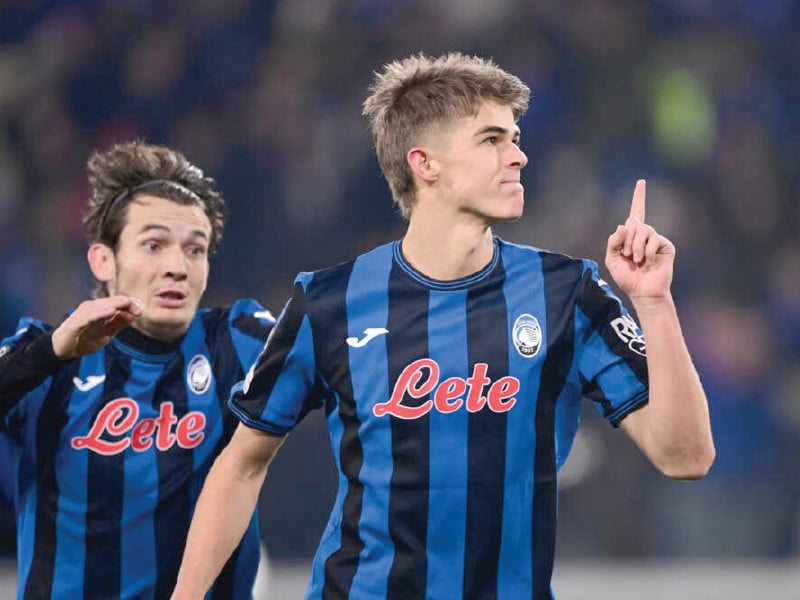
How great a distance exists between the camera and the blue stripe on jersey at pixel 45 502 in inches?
143

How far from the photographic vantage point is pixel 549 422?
2926 mm

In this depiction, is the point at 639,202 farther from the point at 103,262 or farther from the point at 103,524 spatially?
the point at 103,262

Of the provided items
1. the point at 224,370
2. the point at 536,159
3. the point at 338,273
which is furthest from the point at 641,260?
the point at 536,159

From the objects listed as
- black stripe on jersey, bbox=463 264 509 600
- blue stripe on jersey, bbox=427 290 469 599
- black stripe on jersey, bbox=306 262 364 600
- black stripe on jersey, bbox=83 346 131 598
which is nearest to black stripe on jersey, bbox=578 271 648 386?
black stripe on jersey, bbox=463 264 509 600

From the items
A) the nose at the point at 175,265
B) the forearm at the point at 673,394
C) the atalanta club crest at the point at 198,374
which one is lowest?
the forearm at the point at 673,394

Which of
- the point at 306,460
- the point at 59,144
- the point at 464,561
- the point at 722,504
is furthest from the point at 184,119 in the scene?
the point at 464,561

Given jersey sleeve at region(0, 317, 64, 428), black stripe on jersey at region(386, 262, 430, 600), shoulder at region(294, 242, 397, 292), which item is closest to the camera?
black stripe on jersey at region(386, 262, 430, 600)

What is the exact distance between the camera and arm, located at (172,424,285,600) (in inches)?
121

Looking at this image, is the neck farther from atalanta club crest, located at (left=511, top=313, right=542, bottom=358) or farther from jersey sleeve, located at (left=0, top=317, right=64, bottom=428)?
jersey sleeve, located at (left=0, top=317, right=64, bottom=428)

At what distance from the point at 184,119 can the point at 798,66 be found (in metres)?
3.98

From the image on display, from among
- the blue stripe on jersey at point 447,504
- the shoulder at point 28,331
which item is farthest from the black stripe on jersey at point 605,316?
the shoulder at point 28,331

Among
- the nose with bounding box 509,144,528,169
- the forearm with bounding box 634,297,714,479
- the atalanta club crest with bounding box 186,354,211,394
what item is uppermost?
the nose with bounding box 509,144,528,169

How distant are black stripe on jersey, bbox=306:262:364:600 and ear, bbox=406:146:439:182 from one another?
1.09ft

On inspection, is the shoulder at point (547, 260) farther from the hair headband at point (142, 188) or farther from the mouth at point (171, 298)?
the hair headband at point (142, 188)
